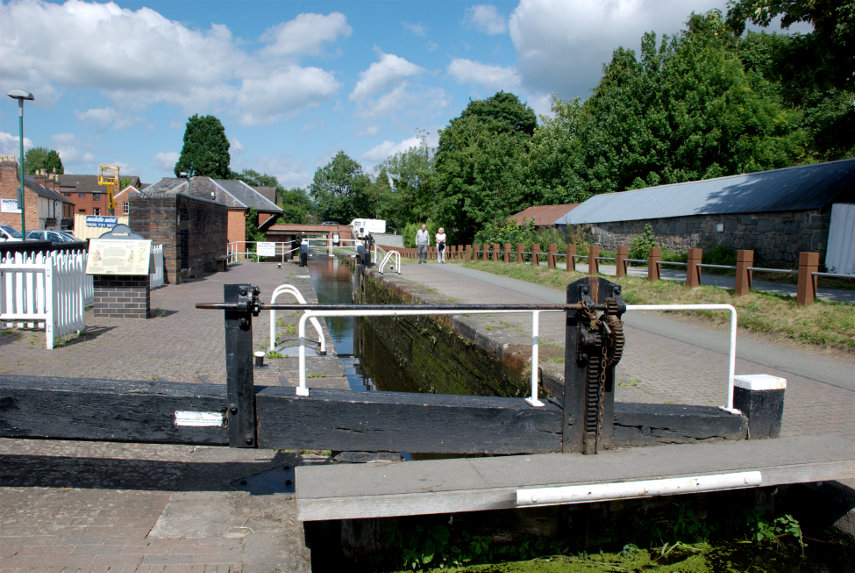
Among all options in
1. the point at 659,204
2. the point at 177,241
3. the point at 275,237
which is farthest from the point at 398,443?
the point at 275,237

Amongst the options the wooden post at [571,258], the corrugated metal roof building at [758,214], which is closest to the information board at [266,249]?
the corrugated metal roof building at [758,214]

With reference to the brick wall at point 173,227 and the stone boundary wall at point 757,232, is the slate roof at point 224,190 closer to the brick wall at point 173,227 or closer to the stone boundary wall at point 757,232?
the brick wall at point 173,227

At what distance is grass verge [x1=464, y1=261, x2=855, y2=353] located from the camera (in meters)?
7.88

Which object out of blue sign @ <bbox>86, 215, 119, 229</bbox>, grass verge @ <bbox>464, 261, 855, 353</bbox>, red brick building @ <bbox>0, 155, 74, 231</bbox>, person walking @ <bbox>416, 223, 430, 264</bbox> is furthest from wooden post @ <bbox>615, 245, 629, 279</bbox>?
red brick building @ <bbox>0, 155, 74, 231</bbox>

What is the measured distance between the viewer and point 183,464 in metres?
4.13

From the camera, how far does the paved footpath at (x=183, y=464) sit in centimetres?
305

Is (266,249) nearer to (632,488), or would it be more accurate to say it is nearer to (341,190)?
(632,488)

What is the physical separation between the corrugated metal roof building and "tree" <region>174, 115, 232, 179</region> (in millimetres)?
66530

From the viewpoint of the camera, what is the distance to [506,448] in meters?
3.41

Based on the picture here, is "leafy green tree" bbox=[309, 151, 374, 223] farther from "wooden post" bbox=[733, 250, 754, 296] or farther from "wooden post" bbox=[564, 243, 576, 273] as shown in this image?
"wooden post" bbox=[733, 250, 754, 296]

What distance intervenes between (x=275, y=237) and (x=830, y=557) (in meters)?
63.3

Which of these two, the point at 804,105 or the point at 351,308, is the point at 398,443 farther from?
the point at 804,105

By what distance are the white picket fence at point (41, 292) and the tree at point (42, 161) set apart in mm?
115852

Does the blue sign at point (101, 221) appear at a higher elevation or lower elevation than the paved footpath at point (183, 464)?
higher
